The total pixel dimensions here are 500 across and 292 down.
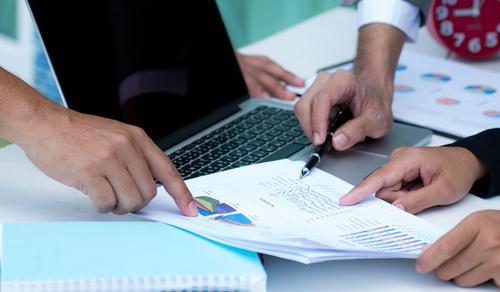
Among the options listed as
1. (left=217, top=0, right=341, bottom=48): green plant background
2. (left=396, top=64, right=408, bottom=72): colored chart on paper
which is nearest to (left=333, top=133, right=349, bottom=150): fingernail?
(left=396, top=64, right=408, bottom=72): colored chart on paper

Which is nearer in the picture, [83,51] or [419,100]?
[83,51]

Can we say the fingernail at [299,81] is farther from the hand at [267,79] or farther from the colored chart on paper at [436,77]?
the colored chart on paper at [436,77]

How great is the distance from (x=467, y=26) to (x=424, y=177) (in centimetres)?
62

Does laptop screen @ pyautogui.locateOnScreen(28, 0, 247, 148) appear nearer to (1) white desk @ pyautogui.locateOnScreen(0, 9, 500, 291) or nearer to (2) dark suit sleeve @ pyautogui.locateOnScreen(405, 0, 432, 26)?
(1) white desk @ pyautogui.locateOnScreen(0, 9, 500, 291)

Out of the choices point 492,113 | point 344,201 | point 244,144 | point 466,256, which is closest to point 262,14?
point 492,113

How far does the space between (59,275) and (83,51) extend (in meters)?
0.41

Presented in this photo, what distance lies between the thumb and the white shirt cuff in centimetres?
53

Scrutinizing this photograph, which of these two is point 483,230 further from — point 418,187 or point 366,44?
point 366,44

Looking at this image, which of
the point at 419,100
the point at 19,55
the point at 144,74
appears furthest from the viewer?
the point at 19,55

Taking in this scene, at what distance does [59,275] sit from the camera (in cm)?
69

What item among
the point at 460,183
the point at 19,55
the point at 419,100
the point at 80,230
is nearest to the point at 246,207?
the point at 80,230

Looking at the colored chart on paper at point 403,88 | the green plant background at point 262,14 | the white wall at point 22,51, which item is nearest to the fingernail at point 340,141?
the colored chart on paper at point 403,88

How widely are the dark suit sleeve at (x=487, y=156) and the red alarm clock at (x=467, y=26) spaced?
0.48 meters

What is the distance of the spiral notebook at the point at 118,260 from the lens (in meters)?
0.70
